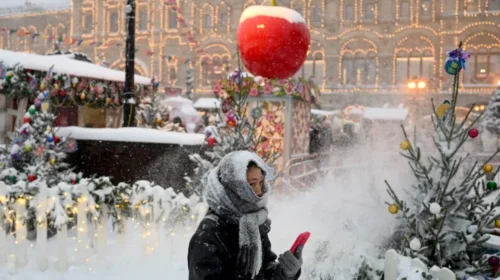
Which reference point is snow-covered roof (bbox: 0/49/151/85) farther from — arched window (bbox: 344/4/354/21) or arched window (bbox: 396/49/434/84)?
arched window (bbox: 344/4/354/21)

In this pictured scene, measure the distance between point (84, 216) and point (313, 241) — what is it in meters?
2.39

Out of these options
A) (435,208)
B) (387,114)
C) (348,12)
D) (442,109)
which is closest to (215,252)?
(435,208)

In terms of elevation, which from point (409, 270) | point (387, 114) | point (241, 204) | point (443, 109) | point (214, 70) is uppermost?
point (214, 70)

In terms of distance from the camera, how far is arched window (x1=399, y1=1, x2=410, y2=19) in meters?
32.0

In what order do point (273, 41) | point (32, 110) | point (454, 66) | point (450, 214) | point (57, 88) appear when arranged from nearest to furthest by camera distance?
point (450, 214) < point (454, 66) < point (273, 41) < point (32, 110) < point (57, 88)

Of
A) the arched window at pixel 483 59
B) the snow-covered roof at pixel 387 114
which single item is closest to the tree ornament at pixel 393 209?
the snow-covered roof at pixel 387 114

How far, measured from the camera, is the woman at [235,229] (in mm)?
2307

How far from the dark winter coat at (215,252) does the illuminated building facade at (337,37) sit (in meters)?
25.8

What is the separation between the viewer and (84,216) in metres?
5.46

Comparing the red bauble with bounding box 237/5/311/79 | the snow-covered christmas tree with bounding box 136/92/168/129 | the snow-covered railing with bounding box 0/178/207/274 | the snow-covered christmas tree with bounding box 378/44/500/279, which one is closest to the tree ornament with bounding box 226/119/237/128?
the red bauble with bounding box 237/5/311/79

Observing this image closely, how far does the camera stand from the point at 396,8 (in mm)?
32125

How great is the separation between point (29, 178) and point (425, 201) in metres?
5.15

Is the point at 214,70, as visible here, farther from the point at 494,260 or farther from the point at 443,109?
the point at 494,260

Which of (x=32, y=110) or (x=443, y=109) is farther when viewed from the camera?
(x=32, y=110)
